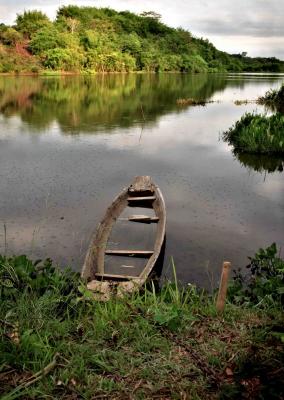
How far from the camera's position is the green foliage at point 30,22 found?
47688 millimetres

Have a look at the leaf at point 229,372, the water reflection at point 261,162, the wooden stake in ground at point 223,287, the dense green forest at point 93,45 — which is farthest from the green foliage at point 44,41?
the leaf at point 229,372

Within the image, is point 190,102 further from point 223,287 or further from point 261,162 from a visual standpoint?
point 223,287

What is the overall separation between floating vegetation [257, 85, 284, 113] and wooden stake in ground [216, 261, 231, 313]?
19336 mm

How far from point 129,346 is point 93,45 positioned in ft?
174

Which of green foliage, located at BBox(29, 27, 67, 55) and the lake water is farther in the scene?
green foliage, located at BBox(29, 27, 67, 55)

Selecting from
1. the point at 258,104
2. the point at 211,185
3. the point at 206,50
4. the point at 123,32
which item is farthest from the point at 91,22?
the point at 211,185

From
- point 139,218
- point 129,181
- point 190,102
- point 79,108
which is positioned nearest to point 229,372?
point 139,218

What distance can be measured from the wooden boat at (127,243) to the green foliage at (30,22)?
46.2 metres

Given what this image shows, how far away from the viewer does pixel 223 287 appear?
3.17 metres

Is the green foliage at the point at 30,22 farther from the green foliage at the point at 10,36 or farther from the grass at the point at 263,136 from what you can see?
the grass at the point at 263,136

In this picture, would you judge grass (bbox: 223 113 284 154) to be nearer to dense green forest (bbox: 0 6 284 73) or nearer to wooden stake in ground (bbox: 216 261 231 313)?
wooden stake in ground (bbox: 216 261 231 313)

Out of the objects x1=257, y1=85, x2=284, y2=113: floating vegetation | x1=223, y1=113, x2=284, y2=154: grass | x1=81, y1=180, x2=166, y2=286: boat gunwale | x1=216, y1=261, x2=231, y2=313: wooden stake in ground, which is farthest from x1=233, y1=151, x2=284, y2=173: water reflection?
x1=257, y1=85, x2=284, y2=113: floating vegetation

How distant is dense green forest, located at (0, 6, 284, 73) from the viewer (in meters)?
44.1

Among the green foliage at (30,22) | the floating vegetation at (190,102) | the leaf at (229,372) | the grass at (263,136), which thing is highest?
the green foliage at (30,22)
